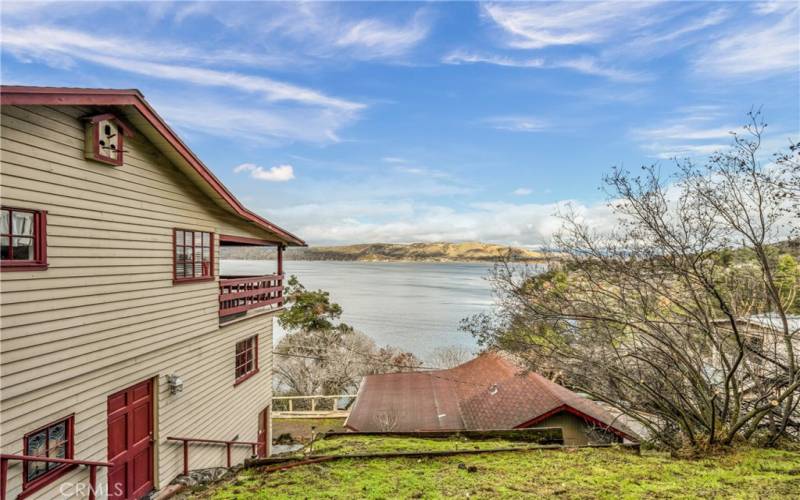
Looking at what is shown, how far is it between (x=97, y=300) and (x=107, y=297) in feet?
0.63

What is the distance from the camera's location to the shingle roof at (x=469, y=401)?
1188cm

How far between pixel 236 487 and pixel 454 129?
22.8 m

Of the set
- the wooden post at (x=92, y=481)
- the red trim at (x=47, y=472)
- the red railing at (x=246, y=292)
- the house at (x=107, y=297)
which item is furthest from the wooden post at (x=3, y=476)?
the red railing at (x=246, y=292)

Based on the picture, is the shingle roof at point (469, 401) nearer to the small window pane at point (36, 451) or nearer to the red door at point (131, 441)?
the red door at point (131, 441)

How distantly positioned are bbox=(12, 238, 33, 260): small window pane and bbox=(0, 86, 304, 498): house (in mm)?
15

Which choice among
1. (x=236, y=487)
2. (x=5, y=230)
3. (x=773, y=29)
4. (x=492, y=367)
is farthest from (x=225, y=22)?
(x=492, y=367)

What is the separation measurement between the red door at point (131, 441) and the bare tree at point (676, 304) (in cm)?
641

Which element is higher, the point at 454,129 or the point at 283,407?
the point at 454,129

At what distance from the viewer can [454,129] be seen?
24734mm

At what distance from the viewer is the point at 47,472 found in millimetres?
4883

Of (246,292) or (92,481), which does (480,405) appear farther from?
(92,481)

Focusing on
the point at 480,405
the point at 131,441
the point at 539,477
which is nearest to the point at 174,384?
the point at 131,441

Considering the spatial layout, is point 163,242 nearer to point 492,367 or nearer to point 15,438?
point 15,438

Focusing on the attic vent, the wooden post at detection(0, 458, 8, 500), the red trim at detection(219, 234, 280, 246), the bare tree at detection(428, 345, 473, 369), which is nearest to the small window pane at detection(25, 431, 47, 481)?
the wooden post at detection(0, 458, 8, 500)
